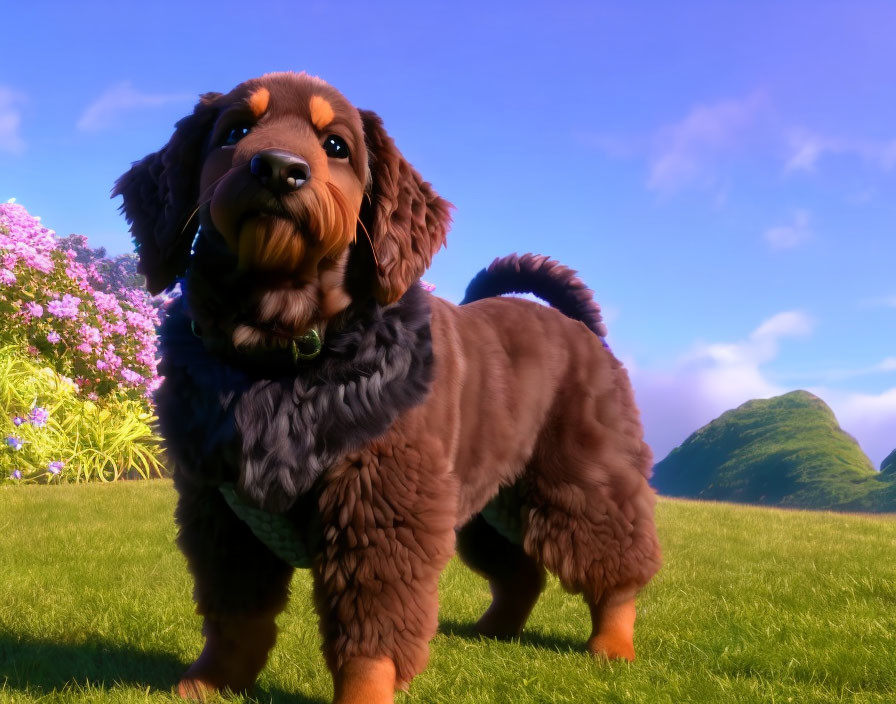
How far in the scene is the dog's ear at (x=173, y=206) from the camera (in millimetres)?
2502

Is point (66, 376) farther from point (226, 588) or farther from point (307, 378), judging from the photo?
point (307, 378)

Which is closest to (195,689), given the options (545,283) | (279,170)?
(279,170)

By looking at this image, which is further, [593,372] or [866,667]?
[593,372]

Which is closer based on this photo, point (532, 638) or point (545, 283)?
point (532, 638)

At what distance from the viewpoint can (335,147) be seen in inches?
92.9

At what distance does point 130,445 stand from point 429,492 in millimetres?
7791

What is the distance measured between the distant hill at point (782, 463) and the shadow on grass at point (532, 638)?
765 centimetres

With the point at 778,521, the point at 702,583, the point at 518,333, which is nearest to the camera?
the point at 518,333

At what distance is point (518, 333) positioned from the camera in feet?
10.8

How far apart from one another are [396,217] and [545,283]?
1555mm

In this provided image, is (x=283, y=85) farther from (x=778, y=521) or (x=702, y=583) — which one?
(x=778, y=521)

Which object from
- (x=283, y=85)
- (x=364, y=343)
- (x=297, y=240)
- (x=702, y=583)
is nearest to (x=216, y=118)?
(x=283, y=85)

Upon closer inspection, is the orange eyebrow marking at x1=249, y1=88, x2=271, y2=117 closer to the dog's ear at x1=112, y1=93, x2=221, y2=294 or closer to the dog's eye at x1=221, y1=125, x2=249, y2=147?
the dog's eye at x1=221, y1=125, x2=249, y2=147

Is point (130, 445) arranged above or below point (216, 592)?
above
